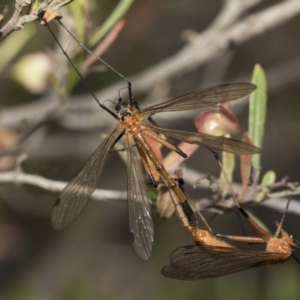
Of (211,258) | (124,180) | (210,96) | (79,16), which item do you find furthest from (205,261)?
(124,180)

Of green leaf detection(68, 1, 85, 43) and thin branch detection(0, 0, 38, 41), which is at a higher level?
green leaf detection(68, 1, 85, 43)

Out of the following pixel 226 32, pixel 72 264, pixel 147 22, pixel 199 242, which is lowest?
pixel 199 242

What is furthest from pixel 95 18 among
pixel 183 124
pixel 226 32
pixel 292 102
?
pixel 292 102

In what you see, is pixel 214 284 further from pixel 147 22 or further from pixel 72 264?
pixel 147 22

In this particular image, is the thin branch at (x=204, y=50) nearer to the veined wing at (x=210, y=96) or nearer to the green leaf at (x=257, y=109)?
the green leaf at (x=257, y=109)

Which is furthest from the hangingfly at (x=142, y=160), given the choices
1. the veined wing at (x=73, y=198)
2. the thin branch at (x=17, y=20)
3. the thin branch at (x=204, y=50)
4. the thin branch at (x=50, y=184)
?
the thin branch at (x=204, y=50)

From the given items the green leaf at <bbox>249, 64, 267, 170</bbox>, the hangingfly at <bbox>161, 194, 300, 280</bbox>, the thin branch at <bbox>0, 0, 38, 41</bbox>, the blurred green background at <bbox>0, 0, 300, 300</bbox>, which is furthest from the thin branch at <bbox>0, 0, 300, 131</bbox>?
the thin branch at <bbox>0, 0, 38, 41</bbox>

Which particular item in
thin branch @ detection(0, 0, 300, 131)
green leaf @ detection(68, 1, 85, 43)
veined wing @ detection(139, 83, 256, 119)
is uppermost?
thin branch @ detection(0, 0, 300, 131)

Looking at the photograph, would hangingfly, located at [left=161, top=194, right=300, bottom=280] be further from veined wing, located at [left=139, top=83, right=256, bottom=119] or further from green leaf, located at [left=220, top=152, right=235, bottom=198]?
veined wing, located at [left=139, top=83, right=256, bottom=119]

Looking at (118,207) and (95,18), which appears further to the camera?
(118,207)
